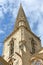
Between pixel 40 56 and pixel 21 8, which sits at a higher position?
pixel 21 8

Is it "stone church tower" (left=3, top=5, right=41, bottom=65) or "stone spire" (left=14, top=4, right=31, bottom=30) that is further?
"stone spire" (left=14, top=4, right=31, bottom=30)

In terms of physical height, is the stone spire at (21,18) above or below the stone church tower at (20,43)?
above

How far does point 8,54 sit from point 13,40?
2904 mm

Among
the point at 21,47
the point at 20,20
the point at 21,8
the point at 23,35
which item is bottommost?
the point at 21,47

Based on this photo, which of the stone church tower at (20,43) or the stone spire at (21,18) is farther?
the stone spire at (21,18)

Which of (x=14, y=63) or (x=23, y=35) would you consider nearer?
(x=14, y=63)

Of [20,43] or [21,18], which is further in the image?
[21,18]

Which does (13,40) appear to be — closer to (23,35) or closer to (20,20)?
(23,35)

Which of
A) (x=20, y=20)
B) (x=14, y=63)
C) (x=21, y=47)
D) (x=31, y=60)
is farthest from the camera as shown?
(x=20, y=20)

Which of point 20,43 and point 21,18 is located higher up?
point 21,18

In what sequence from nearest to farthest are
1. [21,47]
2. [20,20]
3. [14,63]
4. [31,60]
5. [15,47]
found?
[31,60] < [14,63] < [21,47] < [15,47] < [20,20]

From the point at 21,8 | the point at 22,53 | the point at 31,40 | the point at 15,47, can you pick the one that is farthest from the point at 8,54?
the point at 21,8

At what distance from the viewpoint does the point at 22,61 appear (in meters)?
34.2

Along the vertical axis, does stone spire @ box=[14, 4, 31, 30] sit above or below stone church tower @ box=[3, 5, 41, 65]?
above
